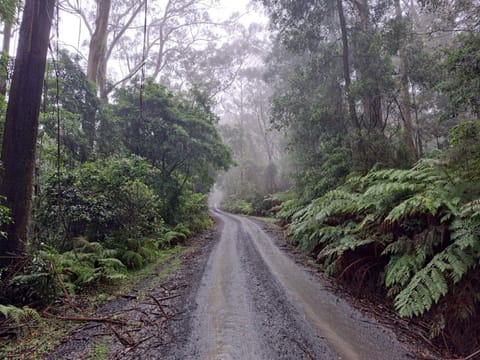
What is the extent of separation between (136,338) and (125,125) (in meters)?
8.53

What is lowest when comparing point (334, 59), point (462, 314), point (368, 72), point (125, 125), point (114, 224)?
point (462, 314)

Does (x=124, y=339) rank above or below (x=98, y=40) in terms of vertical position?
below

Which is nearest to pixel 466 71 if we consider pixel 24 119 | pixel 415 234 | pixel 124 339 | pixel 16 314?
pixel 415 234

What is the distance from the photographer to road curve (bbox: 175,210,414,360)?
2.19 metres

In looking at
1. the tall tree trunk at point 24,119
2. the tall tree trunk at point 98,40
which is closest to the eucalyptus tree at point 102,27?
the tall tree trunk at point 98,40

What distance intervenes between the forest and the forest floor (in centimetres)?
41

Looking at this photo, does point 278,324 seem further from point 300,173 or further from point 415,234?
point 300,173

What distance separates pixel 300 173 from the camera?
1046 cm

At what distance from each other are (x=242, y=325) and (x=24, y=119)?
4.04 meters

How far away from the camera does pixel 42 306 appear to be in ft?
10.4

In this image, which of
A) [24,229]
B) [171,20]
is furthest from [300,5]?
[171,20]

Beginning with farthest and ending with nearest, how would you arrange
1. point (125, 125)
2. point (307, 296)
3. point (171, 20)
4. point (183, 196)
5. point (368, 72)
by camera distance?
point (171, 20) → point (183, 196) → point (125, 125) → point (368, 72) → point (307, 296)

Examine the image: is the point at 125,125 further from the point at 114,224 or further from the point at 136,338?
the point at 136,338

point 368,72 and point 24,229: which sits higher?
point 368,72
